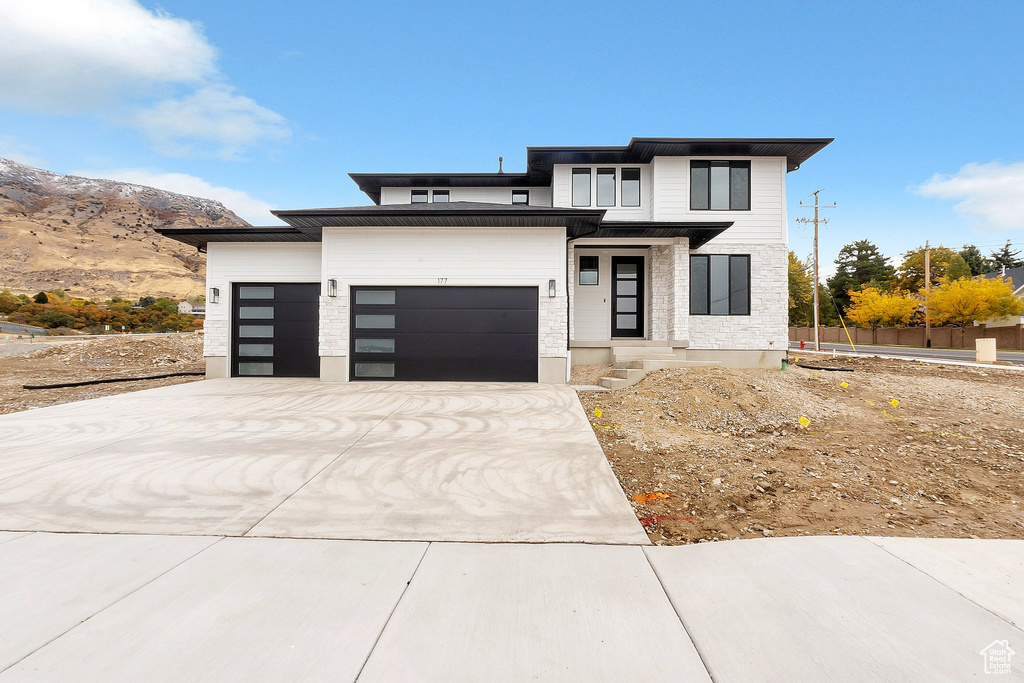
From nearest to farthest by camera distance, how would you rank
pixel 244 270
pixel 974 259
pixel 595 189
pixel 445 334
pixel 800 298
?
pixel 445 334 < pixel 244 270 < pixel 595 189 < pixel 974 259 < pixel 800 298

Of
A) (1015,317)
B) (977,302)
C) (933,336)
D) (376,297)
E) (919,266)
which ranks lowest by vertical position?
(933,336)

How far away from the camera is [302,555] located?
2703 mm

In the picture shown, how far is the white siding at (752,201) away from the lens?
42.1 feet

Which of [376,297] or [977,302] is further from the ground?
[977,302]

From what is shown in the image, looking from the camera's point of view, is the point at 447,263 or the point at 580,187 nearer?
the point at 447,263

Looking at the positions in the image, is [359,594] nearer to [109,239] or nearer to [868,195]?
[868,195]

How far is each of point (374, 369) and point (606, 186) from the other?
938 centimetres

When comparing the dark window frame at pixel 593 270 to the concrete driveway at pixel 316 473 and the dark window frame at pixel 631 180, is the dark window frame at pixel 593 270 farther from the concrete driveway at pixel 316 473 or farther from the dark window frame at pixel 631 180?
the concrete driveway at pixel 316 473

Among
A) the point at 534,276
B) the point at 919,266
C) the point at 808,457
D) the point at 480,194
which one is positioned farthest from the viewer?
the point at 919,266

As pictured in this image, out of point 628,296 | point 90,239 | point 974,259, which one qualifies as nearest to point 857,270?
point 974,259

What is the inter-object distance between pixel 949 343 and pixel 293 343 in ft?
137

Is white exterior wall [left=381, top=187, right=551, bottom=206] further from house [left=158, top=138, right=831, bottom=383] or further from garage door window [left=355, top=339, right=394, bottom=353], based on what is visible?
garage door window [left=355, top=339, right=394, bottom=353]

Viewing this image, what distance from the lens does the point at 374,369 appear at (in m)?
10.8

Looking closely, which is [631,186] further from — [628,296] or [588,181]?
[628,296]
